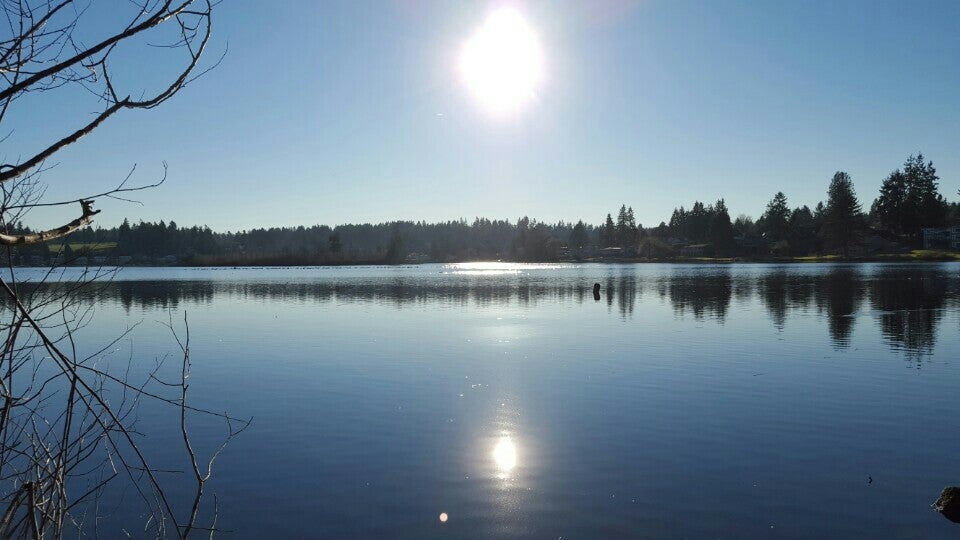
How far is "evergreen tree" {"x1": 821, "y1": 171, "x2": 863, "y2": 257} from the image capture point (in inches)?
5059

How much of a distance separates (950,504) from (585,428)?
661cm

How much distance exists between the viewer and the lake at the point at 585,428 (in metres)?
9.68

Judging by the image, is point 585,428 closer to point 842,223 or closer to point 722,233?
point 842,223

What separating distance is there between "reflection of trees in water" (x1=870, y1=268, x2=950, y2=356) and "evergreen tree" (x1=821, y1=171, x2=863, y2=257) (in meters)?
75.3

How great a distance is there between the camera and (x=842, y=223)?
12875 cm

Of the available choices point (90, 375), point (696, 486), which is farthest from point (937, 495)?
point (90, 375)

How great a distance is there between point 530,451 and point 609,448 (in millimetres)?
1571

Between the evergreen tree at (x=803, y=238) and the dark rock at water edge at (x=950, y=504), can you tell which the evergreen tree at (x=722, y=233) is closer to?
the evergreen tree at (x=803, y=238)

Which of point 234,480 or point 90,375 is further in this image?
Result: point 90,375

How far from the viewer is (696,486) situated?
10641mm

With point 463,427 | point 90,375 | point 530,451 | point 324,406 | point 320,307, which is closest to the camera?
point 530,451

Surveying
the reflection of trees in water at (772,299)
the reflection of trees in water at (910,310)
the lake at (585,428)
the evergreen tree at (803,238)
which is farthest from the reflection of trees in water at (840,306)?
the evergreen tree at (803,238)

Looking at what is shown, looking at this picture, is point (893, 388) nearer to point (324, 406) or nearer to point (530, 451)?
point (530, 451)

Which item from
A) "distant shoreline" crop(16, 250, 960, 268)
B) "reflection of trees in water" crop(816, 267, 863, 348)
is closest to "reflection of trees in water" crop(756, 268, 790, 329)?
"reflection of trees in water" crop(816, 267, 863, 348)
